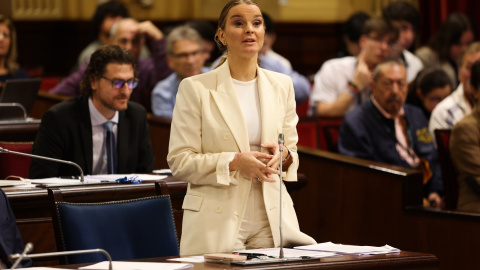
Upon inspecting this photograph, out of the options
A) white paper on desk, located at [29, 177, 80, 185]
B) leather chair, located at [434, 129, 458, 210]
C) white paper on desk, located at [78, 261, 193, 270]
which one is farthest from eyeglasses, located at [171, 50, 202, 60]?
white paper on desk, located at [78, 261, 193, 270]

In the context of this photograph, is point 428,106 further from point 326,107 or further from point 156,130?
point 156,130

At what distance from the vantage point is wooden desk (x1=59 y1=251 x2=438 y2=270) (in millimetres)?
2803

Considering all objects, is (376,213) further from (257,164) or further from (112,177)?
(257,164)

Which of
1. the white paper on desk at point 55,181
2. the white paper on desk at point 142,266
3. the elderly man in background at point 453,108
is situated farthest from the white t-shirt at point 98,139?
the elderly man in background at point 453,108

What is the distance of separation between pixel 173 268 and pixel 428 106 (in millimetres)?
4162

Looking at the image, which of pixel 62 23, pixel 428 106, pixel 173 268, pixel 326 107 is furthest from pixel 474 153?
pixel 62 23

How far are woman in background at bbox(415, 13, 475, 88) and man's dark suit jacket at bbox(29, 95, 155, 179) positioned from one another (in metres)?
3.74

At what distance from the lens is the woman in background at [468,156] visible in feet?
16.6

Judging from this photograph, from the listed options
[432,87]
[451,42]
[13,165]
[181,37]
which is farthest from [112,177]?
[451,42]

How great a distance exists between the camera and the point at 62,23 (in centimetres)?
987

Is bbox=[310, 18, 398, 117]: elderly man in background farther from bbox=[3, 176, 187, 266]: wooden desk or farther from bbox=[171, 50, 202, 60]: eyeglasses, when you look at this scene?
bbox=[3, 176, 187, 266]: wooden desk

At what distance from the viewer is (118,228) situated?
331cm

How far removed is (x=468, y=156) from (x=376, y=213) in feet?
1.93

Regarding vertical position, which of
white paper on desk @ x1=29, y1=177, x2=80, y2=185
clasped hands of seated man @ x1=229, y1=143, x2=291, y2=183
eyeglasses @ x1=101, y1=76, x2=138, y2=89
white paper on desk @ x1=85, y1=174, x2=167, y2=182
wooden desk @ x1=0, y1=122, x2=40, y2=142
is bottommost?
white paper on desk @ x1=29, y1=177, x2=80, y2=185
